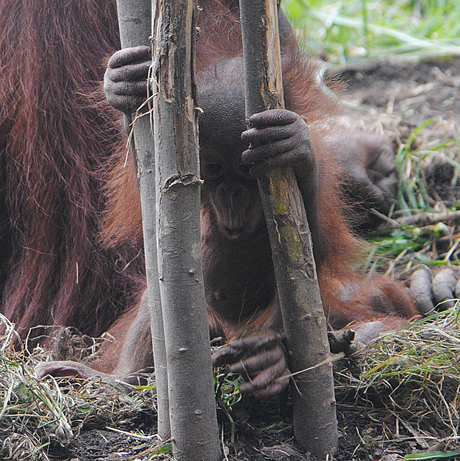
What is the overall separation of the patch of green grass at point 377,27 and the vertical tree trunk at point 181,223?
3.62m

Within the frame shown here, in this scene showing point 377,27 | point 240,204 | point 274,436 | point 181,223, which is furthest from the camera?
point 377,27

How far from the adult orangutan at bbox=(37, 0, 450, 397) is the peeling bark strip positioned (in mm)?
Result: 41

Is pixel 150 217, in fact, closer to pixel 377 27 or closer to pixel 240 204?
pixel 240 204

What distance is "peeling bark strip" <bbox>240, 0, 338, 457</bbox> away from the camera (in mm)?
1586

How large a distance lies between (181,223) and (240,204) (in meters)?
0.51

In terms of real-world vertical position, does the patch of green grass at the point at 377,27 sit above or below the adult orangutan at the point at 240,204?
above

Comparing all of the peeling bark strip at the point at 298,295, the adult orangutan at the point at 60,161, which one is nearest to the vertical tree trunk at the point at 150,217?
the peeling bark strip at the point at 298,295

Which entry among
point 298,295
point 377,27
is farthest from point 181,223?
point 377,27

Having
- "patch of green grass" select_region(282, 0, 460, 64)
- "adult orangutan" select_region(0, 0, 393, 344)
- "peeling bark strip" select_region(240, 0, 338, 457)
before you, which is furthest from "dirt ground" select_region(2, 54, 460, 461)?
"patch of green grass" select_region(282, 0, 460, 64)

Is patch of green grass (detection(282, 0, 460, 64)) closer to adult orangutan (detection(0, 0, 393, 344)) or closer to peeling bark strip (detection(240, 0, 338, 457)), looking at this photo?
adult orangutan (detection(0, 0, 393, 344))

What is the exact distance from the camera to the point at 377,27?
5410 millimetres

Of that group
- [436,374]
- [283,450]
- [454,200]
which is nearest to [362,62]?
[454,200]

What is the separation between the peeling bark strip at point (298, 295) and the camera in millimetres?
1586

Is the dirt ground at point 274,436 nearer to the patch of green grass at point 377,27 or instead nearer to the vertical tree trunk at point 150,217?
the vertical tree trunk at point 150,217
